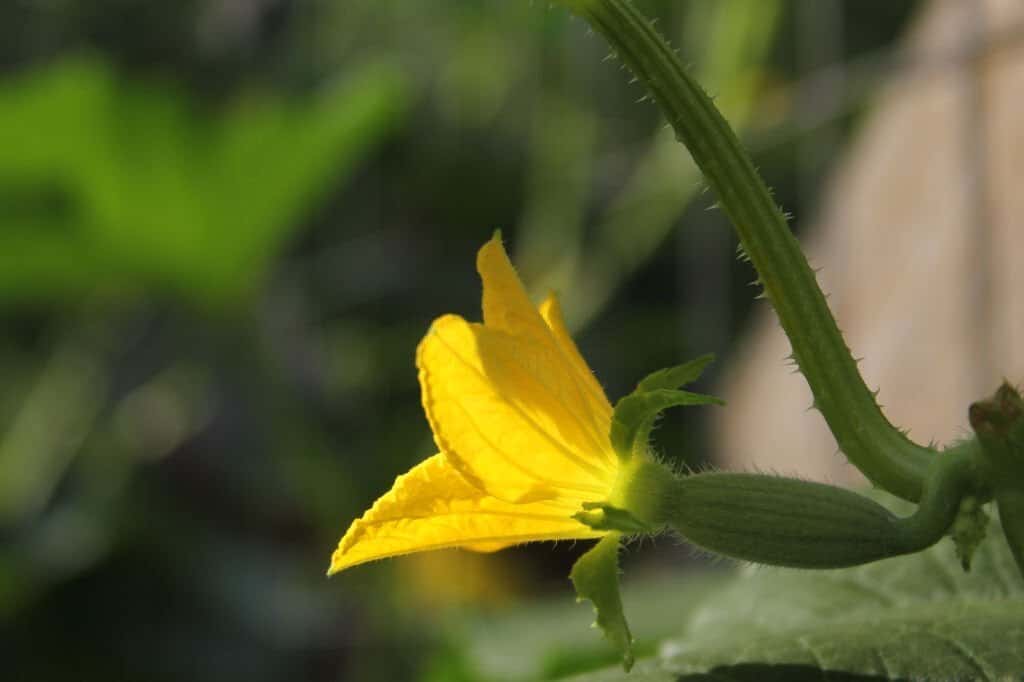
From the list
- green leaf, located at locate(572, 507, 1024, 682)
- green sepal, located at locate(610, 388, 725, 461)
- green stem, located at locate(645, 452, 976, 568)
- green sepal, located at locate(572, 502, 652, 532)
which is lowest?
green leaf, located at locate(572, 507, 1024, 682)

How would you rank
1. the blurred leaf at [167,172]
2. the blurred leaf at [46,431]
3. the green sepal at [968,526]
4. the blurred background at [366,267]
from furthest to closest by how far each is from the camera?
1. the blurred leaf at [46,431]
2. the blurred leaf at [167,172]
3. the blurred background at [366,267]
4. the green sepal at [968,526]

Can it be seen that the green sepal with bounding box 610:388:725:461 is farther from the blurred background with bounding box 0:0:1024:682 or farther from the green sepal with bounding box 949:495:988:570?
the blurred background with bounding box 0:0:1024:682

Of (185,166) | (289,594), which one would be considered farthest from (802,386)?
(289,594)

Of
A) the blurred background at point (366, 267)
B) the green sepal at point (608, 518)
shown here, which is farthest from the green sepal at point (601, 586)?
the blurred background at point (366, 267)

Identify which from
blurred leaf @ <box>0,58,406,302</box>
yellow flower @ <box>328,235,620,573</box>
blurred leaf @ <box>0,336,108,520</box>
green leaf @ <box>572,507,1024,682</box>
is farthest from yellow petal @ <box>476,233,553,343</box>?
blurred leaf @ <box>0,336,108,520</box>

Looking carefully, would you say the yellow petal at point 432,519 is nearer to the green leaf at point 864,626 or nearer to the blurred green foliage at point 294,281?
the green leaf at point 864,626

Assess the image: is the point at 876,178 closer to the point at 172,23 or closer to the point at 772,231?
the point at 772,231

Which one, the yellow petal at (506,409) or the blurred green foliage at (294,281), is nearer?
the yellow petal at (506,409)

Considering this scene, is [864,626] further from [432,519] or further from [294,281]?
[294,281]
